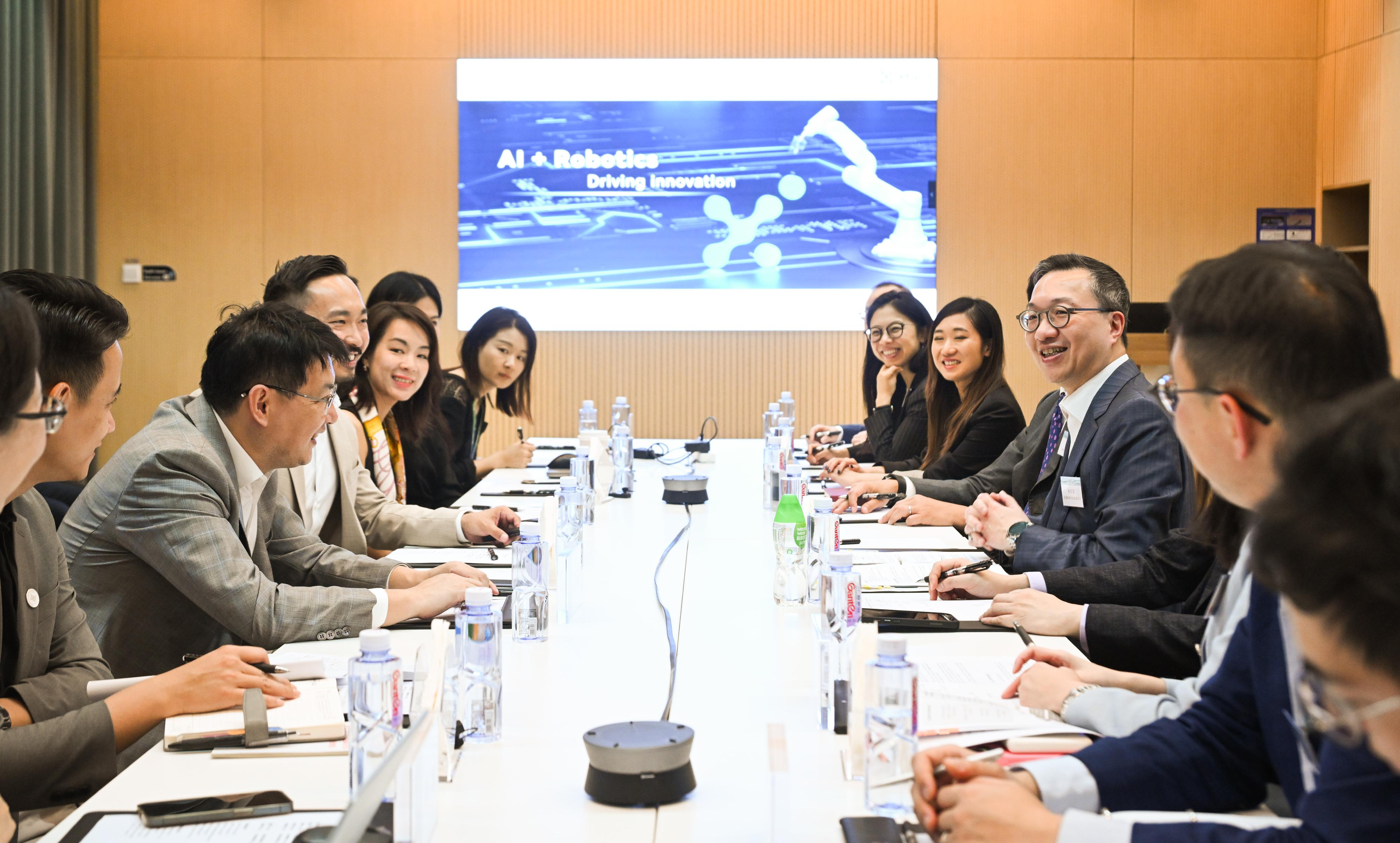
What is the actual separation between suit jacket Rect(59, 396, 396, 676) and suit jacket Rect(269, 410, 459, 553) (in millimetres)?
812

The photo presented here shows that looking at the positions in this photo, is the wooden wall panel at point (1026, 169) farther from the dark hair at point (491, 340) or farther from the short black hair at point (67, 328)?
the short black hair at point (67, 328)

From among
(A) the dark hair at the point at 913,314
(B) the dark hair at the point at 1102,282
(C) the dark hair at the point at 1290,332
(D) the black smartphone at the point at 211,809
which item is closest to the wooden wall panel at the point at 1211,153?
(A) the dark hair at the point at 913,314

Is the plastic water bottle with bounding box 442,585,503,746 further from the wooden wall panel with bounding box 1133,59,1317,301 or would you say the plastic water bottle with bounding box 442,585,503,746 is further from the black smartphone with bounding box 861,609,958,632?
the wooden wall panel with bounding box 1133,59,1317,301

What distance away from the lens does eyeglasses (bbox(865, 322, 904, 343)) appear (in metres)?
5.21

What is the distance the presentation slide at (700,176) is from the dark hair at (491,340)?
6.39 ft

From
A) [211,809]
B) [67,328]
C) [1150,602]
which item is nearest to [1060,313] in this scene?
[1150,602]

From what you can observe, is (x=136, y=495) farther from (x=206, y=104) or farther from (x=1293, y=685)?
(x=206, y=104)

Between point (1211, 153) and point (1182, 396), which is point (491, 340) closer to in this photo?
point (1182, 396)

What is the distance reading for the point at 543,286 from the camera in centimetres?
730

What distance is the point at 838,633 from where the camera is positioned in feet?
5.61

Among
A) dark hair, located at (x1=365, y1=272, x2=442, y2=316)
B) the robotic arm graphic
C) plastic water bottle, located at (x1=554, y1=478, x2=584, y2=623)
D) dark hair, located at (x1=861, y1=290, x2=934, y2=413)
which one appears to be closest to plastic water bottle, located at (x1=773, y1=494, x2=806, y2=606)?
plastic water bottle, located at (x1=554, y1=478, x2=584, y2=623)

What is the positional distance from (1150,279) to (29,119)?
674 centimetres

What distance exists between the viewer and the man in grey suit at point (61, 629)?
1.53 metres

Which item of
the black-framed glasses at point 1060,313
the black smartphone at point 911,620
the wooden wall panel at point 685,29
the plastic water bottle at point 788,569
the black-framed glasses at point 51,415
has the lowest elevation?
the black smartphone at point 911,620
